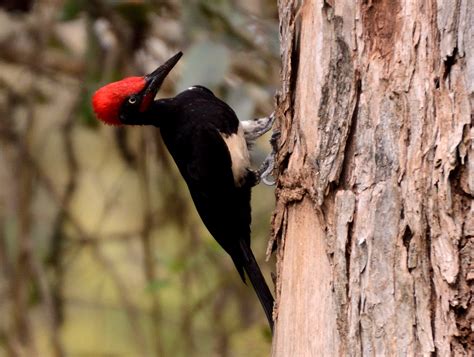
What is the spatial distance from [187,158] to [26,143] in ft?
6.47

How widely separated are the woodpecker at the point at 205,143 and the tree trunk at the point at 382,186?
0.93m

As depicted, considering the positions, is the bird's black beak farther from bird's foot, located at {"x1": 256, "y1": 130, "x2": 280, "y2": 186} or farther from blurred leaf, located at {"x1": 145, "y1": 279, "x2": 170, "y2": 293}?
blurred leaf, located at {"x1": 145, "y1": 279, "x2": 170, "y2": 293}

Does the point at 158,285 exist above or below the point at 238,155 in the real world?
below


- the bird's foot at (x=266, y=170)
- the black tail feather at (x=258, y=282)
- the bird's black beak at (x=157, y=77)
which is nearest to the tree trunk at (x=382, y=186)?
the black tail feather at (x=258, y=282)

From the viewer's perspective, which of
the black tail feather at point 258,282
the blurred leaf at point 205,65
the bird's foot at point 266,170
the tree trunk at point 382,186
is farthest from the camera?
the blurred leaf at point 205,65

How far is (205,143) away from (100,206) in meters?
2.54

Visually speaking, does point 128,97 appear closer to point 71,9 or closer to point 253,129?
point 253,129

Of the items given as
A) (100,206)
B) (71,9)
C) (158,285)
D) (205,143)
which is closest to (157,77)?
(205,143)

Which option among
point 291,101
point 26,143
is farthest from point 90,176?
point 291,101

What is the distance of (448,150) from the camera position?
1694 mm

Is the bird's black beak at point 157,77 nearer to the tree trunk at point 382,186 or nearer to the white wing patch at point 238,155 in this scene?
the white wing patch at point 238,155

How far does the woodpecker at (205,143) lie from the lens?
2.96 meters

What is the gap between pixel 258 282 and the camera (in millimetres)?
2736

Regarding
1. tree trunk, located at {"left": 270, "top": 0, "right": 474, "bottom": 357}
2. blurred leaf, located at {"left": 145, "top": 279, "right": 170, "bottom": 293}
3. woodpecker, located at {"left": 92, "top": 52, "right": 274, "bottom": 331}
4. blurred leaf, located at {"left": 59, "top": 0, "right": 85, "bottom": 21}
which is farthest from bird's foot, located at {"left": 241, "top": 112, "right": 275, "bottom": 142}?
blurred leaf, located at {"left": 59, "top": 0, "right": 85, "bottom": 21}
